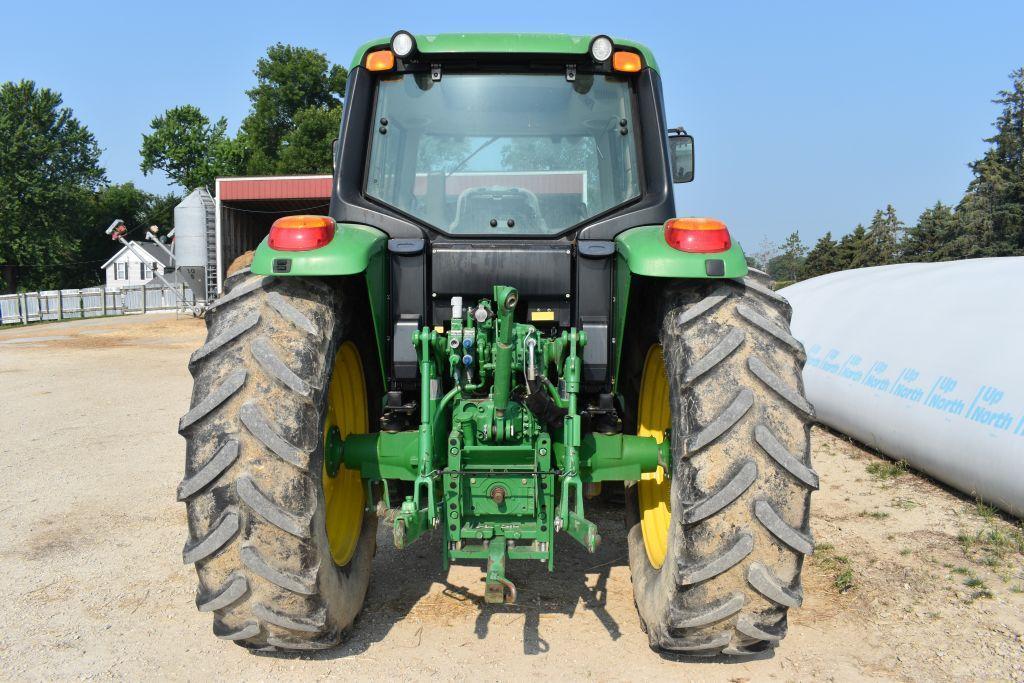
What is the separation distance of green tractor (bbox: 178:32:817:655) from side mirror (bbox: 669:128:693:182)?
0.03m

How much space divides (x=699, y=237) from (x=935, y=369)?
13.5 ft

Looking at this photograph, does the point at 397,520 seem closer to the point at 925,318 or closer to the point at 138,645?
the point at 138,645

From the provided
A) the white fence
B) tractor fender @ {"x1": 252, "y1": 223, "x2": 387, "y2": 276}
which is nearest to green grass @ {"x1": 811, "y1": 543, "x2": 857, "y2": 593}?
tractor fender @ {"x1": 252, "y1": 223, "x2": 387, "y2": 276}

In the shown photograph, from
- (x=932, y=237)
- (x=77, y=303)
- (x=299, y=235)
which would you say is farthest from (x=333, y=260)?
(x=932, y=237)

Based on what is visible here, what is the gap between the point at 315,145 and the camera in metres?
51.0

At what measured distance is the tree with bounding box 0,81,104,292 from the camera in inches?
2040

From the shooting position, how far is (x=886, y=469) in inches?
256

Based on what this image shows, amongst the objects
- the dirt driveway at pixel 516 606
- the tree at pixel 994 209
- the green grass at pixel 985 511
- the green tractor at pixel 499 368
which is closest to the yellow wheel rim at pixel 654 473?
A: the green tractor at pixel 499 368

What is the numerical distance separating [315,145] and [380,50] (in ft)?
164

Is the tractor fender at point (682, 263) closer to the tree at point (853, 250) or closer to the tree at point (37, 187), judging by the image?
the tree at point (853, 250)

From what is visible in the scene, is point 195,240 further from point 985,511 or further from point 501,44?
point 985,511

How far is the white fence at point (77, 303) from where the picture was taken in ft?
85.1

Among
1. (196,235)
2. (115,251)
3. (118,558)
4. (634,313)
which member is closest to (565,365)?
(634,313)

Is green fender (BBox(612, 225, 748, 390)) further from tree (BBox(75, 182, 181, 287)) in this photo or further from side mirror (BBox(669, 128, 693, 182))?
tree (BBox(75, 182, 181, 287))
